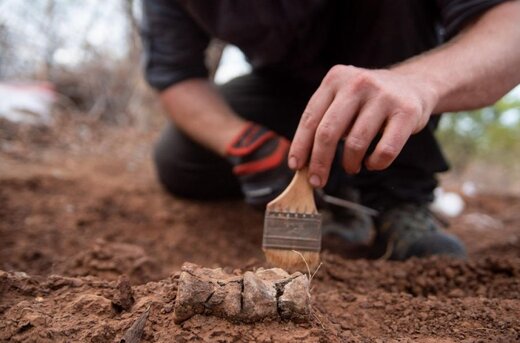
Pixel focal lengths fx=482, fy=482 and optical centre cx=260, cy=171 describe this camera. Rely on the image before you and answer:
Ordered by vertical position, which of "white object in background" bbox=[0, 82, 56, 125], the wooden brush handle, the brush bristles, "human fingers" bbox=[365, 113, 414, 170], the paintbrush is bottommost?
the brush bristles

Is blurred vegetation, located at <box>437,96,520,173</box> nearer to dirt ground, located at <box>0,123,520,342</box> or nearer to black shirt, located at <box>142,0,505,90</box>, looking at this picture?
dirt ground, located at <box>0,123,520,342</box>

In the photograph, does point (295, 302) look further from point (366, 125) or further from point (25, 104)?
point (25, 104)

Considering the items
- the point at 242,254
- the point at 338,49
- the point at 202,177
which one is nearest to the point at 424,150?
the point at 338,49

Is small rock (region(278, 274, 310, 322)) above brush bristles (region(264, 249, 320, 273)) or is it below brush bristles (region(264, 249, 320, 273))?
below

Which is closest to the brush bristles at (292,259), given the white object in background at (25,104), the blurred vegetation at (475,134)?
the white object in background at (25,104)

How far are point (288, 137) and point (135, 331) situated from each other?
1.44 metres

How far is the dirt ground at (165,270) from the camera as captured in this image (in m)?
0.85

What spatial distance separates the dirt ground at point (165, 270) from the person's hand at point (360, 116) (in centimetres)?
31

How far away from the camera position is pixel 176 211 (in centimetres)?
232

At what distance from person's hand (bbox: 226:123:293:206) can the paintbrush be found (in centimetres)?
51

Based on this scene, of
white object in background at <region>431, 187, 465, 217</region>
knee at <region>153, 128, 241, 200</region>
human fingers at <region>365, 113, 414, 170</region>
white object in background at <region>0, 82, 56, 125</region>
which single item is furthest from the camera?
white object in background at <region>0, 82, 56, 125</region>

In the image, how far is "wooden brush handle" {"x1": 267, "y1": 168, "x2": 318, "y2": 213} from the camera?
117 cm

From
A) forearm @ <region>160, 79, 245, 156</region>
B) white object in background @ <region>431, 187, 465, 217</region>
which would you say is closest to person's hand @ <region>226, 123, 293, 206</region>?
forearm @ <region>160, 79, 245, 156</region>

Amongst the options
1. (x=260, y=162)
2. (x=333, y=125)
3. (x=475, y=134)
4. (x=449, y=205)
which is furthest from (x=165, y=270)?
(x=475, y=134)
